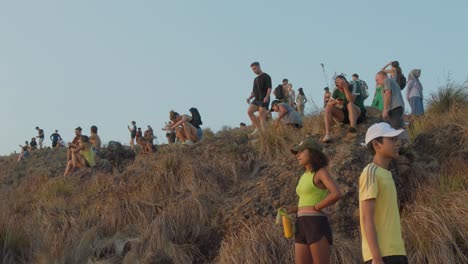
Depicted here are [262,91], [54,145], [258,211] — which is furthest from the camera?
[54,145]

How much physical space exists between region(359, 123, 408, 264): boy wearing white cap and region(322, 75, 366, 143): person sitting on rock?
541cm

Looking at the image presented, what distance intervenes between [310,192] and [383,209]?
1498 millimetres

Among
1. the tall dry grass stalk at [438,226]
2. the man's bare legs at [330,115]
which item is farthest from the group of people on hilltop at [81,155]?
the tall dry grass stalk at [438,226]

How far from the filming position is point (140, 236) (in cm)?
984

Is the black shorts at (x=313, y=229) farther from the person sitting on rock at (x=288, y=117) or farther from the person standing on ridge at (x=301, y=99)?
the person standing on ridge at (x=301, y=99)

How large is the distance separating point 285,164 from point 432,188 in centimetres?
266

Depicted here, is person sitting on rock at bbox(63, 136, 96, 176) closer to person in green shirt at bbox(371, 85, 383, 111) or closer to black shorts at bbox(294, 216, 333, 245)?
person in green shirt at bbox(371, 85, 383, 111)

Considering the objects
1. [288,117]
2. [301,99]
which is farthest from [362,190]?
[301,99]

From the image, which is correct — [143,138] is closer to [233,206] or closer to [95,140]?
[95,140]

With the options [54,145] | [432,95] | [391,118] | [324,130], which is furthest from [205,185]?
[54,145]

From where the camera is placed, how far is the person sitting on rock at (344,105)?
10.5m

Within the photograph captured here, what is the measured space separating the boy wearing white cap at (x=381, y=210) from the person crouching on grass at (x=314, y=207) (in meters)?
1.19

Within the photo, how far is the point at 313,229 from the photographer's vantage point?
633 cm

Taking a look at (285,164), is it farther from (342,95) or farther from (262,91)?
(262,91)
